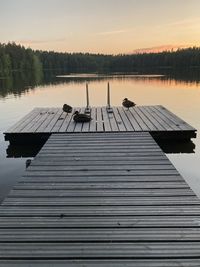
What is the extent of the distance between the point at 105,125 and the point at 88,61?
128918mm

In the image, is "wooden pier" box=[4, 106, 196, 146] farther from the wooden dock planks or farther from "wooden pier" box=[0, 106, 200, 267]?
the wooden dock planks

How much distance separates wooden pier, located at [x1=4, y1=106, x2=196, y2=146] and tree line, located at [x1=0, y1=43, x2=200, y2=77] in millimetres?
67452

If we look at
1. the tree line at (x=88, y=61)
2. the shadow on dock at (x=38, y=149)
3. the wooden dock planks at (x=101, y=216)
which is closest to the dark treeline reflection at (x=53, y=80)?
the shadow on dock at (x=38, y=149)

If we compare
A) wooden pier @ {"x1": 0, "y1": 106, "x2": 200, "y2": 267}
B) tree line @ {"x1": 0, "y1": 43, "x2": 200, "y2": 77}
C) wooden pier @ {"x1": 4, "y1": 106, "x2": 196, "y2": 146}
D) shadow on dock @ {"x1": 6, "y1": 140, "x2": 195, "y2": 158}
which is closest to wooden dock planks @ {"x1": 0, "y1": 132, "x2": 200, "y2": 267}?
wooden pier @ {"x1": 0, "y1": 106, "x2": 200, "y2": 267}

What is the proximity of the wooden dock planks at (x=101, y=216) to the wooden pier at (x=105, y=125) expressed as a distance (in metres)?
2.96

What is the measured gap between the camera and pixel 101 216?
384 centimetres

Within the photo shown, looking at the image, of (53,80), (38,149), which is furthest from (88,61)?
(38,149)

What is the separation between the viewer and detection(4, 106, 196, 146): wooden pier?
9109mm

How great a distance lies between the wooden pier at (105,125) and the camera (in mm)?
9109

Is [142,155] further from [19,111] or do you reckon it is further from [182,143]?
[19,111]

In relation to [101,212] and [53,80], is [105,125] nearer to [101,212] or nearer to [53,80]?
[101,212]

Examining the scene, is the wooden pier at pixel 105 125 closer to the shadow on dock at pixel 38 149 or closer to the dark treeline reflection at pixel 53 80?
the shadow on dock at pixel 38 149

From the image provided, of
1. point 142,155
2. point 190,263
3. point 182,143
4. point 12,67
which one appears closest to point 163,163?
point 142,155

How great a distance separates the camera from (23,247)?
3.19 meters
